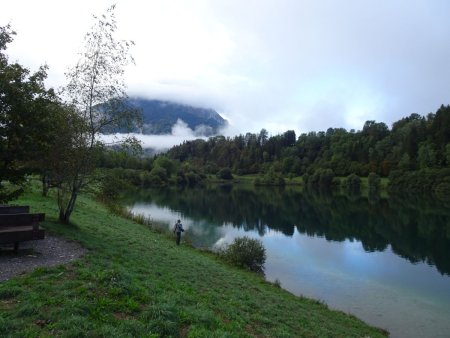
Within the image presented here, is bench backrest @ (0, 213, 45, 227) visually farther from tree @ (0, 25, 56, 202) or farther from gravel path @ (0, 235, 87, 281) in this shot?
tree @ (0, 25, 56, 202)

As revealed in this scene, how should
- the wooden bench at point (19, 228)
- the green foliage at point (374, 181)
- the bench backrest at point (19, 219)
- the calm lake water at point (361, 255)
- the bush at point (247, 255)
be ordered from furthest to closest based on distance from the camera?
the green foliage at point (374, 181) < the bush at point (247, 255) < the calm lake water at point (361, 255) < the bench backrest at point (19, 219) < the wooden bench at point (19, 228)

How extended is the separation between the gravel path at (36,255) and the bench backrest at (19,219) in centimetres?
98

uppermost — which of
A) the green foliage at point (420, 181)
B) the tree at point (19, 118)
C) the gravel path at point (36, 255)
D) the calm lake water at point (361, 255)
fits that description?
the green foliage at point (420, 181)

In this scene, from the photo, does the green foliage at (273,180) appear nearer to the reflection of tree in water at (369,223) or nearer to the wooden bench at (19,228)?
the reflection of tree in water at (369,223)

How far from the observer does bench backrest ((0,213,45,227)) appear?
52.7 feet

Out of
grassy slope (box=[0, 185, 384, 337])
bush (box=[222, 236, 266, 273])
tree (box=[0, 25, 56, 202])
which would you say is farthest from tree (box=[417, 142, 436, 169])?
tree (box=[0, 25, 56, 202])

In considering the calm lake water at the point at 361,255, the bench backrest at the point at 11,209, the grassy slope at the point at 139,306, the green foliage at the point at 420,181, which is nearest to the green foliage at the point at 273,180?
the green foliage at the point at 420,181

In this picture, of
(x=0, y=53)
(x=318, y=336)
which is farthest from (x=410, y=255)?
(x=0, y=53)

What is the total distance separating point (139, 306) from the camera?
10.8 meters

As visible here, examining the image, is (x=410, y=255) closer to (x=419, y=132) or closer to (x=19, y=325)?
(x=19, y=325)

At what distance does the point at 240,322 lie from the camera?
41.7 feet

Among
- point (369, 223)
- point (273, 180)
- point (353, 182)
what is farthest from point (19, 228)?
point (273, 180)

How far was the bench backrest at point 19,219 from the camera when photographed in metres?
16.1

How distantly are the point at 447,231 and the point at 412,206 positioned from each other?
3633 cm
